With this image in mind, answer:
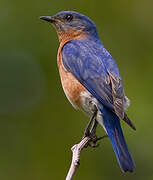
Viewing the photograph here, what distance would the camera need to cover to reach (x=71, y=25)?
9.05 meters

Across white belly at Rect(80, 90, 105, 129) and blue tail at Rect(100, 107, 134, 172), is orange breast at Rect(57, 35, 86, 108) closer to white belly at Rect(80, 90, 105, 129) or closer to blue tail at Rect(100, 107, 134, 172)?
white belly at Rect(80, 90, 105, 129)

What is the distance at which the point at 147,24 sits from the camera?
9.93 meters

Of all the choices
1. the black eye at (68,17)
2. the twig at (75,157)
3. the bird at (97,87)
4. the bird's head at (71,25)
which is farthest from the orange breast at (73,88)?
the black eye at (68,17)

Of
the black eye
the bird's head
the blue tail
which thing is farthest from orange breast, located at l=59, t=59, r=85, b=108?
the black eye

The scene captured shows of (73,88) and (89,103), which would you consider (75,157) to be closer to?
(89,103)

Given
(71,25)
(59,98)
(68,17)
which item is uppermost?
(68,17)

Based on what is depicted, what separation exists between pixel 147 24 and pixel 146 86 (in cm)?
112

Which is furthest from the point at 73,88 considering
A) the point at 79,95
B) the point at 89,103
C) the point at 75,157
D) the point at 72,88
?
the point at 75,157

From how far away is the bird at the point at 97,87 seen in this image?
24.1ft

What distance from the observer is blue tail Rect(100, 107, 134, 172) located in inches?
283

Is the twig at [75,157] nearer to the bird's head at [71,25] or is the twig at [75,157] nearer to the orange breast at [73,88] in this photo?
the orange breast at [73,88]

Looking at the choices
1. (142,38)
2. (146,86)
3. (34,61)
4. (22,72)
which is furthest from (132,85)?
(22,72)

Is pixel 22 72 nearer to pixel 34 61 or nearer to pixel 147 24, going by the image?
pixel 34 61

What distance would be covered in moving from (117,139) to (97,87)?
730 millimetres
